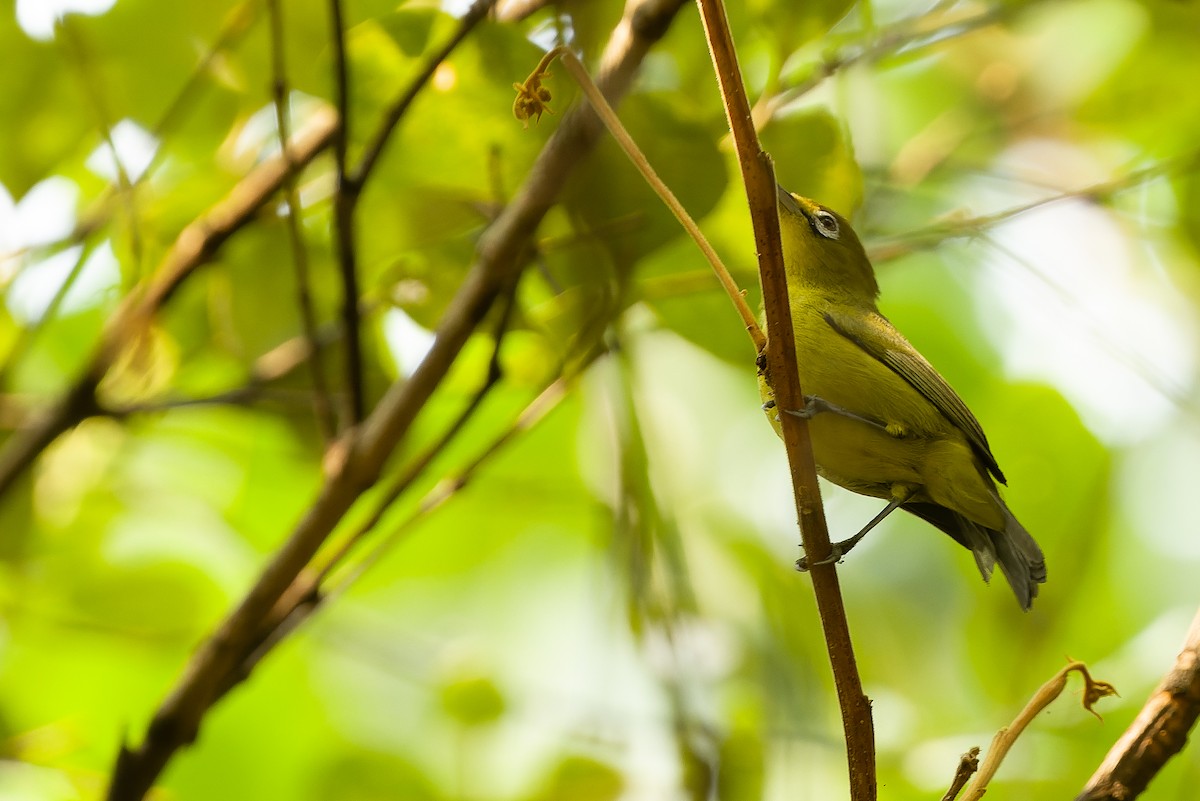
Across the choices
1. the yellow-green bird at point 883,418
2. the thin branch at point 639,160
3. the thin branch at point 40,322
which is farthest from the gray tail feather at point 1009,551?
the thin branch at point 40,322

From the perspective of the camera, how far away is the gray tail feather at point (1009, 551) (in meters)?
1.05

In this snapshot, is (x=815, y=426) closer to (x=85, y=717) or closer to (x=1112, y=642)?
(x=1112, y=642)

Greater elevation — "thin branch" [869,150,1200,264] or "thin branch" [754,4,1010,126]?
"thin branch" [754,4,1010,126]

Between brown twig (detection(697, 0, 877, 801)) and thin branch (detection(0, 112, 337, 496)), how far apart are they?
3.86 feet

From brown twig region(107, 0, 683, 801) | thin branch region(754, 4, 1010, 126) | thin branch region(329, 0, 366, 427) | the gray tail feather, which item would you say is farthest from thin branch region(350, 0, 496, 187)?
the gray tail feather

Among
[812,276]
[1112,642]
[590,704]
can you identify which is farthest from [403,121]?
[1112,642]

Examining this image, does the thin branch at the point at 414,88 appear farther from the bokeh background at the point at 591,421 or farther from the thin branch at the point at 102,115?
the thin branch at the point at 102,115

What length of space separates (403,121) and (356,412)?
13.4 inches

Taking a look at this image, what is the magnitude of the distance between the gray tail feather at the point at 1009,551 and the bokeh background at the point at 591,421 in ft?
0.27

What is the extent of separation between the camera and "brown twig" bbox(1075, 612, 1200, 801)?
85 cm

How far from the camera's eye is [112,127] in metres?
1.73

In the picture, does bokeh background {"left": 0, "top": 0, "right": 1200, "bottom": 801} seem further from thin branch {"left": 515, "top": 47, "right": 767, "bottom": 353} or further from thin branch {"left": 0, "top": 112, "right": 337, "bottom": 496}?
thin branch {"left": 515, "top": 47, "right": 767, "bottom": 353}

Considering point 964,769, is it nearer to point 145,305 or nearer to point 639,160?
point 639,160

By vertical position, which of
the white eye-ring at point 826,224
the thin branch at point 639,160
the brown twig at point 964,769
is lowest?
the brown twig at point 964,769
